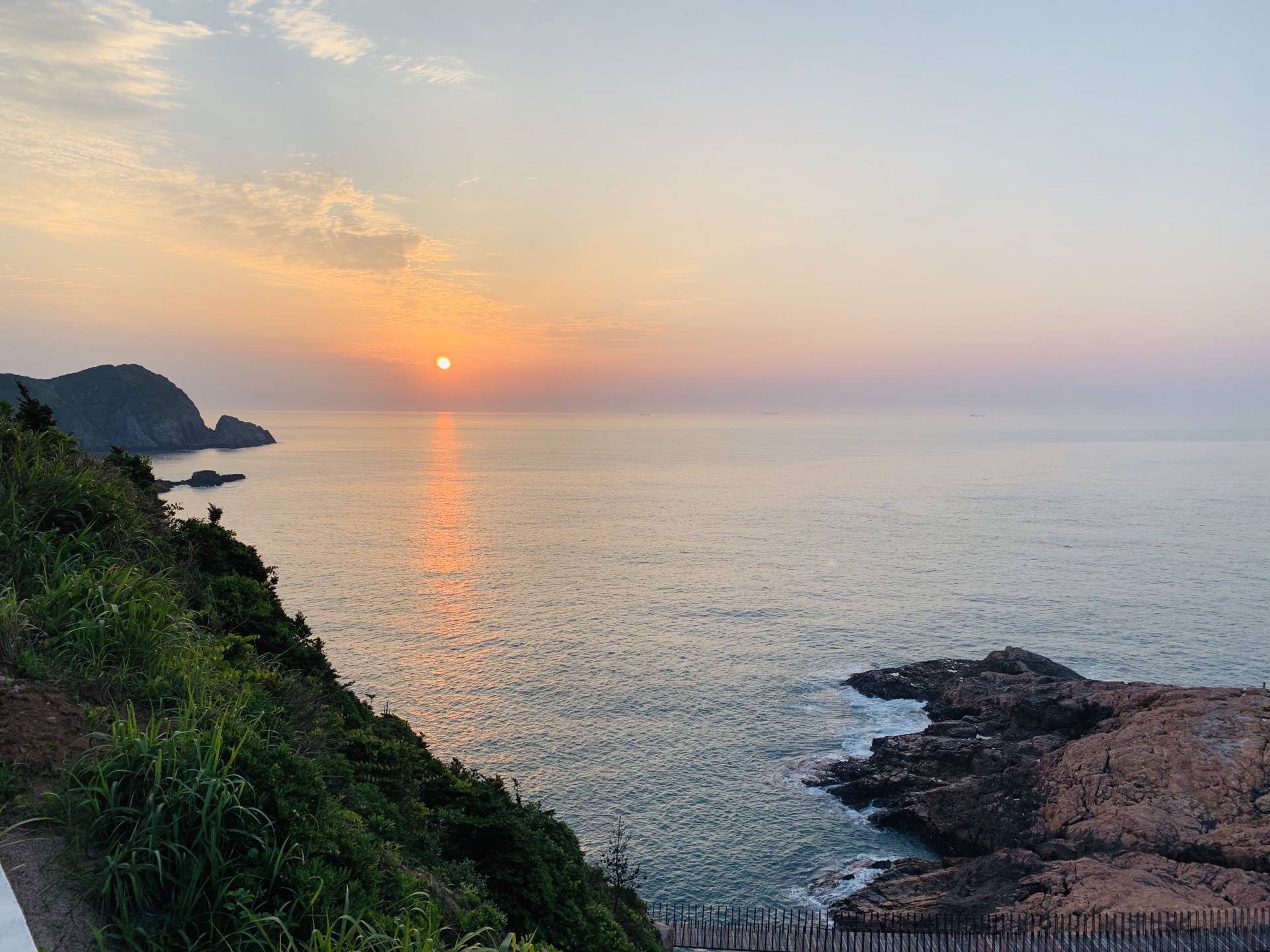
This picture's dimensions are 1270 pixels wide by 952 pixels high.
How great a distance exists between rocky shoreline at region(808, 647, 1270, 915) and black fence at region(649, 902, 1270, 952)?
2.79ft

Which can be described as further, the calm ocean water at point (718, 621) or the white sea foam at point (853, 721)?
the white sea foam at point (853, 721)

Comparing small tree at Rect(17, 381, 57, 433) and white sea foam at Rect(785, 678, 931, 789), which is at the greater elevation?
small tree at Rect(17, 381, 57, 433)

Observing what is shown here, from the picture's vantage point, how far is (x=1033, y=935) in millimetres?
25078

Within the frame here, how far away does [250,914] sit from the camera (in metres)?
5.73

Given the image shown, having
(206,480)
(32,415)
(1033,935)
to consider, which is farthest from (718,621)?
(206,480)

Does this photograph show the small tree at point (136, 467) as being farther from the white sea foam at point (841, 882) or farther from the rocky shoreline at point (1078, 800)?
the rocky shoreline at point (1078, 800)

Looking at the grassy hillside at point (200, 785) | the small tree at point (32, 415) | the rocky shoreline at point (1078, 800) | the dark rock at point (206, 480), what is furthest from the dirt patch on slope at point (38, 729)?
the dark rock at point (206, 480)

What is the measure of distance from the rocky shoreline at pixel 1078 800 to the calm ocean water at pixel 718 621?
122 inches

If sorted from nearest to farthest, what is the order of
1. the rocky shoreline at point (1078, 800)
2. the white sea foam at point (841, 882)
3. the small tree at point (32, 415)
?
the small tree at point (32, 415) < the rocky shoreline at point (1078, 800) < the white sea foam at point (841, 882)

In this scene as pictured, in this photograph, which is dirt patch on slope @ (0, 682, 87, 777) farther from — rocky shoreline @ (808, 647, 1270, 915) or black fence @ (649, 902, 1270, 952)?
rocky shoreline @ (808, 647, 1270, 915)

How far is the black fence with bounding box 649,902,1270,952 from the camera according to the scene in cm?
2367

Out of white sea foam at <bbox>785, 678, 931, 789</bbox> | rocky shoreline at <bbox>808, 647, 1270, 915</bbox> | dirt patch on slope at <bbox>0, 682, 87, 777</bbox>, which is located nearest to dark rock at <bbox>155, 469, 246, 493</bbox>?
white sea foam at <bbox>785, 678, 931, 789</bbox>

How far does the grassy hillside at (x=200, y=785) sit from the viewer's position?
6.03 meters

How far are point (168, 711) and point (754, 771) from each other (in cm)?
4055
